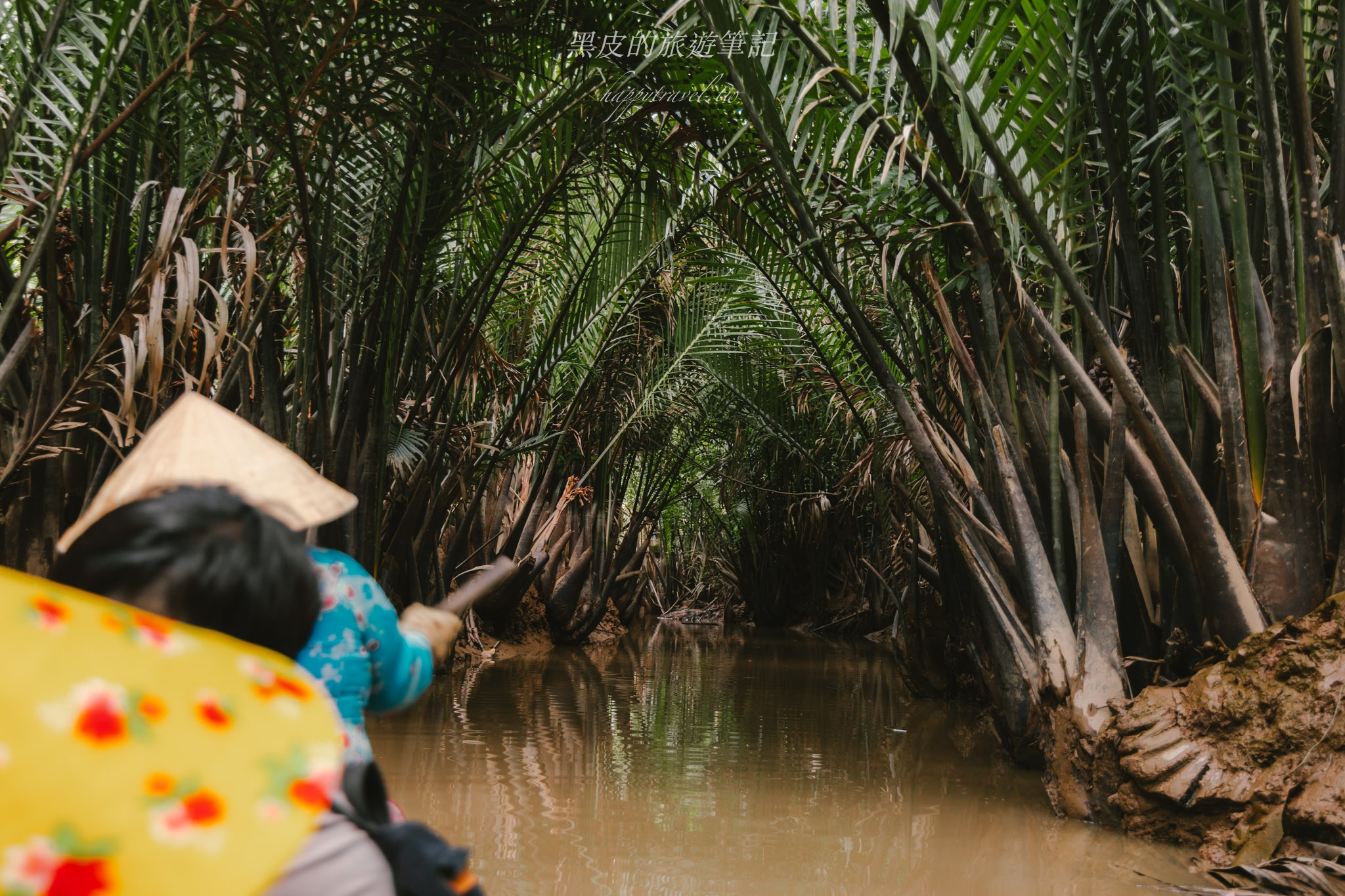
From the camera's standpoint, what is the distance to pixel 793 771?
11.8 feet

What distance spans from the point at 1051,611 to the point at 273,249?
3186mm

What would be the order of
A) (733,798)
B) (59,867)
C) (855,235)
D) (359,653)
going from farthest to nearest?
(855,235) < (733,798) < (359,653) < (59,867)

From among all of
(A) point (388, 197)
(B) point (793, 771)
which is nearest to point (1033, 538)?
(B) point (793, 771)

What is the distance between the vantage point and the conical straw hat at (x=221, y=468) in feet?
2.84

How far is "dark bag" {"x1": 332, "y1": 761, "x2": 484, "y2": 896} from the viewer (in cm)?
69

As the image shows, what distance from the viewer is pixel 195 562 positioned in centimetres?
73

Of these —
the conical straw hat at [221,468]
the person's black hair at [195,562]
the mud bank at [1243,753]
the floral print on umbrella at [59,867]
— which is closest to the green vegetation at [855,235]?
the mud bank at [1243,753]

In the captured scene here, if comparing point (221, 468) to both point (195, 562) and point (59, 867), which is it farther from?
point (59, 867)

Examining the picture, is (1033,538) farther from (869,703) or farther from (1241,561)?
(869,703)

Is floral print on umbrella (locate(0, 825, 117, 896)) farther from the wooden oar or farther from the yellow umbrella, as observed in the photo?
the wooden oar

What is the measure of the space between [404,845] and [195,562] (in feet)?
0.87

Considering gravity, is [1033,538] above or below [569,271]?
below

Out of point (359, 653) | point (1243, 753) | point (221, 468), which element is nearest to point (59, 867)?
point (221, 468)

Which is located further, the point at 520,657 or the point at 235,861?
the point at 520,657
